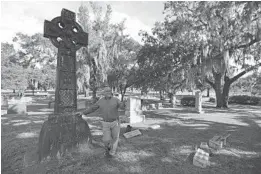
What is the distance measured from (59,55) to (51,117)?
1539mm

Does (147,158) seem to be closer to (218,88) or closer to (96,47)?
(96,47)

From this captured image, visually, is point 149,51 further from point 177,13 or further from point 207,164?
point 207,164

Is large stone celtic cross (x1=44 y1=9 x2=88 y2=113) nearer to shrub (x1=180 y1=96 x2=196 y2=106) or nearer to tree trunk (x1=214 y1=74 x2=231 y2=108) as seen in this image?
tree trunk (x1=214 y1=74 x2=231 y2=108)

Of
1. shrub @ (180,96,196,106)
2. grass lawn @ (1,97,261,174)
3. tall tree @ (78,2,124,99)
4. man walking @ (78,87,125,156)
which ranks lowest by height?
grass lawn @ (1,97,261,174)

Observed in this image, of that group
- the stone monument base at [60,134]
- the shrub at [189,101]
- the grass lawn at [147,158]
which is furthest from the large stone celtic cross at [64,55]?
the shrub at [189,101]

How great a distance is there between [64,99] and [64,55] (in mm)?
1131

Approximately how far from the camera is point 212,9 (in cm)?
1070

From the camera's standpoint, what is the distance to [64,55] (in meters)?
3.79

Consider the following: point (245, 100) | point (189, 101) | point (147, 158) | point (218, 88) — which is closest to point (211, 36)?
point (218, 88)

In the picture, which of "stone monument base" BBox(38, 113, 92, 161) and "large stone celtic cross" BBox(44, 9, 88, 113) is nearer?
"stone monument base" BBox(38, 113, 92, 161)

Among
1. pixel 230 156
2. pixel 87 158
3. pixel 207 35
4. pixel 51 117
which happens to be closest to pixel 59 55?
pixel 51 117

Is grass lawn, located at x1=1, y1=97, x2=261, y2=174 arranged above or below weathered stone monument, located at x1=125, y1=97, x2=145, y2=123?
below

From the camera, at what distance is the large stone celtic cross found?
3.65 metres

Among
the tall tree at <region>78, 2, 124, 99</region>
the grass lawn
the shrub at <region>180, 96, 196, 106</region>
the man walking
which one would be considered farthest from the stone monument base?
the shrub at <region>180, 96, 196, 106</region>
